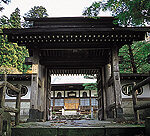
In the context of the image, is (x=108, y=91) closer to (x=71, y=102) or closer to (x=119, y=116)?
(x=119, y=116)

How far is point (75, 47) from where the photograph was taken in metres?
9.86

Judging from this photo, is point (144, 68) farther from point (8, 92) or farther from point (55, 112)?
point (55, 112)

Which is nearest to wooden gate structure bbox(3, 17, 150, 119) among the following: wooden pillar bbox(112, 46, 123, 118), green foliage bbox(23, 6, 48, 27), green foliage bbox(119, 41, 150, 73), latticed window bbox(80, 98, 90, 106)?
wooden pillar bbox(112, 46, 123, 118)

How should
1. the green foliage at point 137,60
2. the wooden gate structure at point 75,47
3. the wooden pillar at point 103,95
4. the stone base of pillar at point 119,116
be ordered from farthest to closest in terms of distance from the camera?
the green foliage at point 137,60
the wooden pillar at point 103,95
the wooden gate structure at point 75,47
the stone base of pillar at point 119,116

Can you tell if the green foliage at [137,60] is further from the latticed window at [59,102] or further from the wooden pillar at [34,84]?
the latticed window at [59,102]

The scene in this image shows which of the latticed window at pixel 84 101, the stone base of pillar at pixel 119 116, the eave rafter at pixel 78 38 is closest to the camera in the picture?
the stone base of pillar at pixel 119 116

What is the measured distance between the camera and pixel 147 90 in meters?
12.6

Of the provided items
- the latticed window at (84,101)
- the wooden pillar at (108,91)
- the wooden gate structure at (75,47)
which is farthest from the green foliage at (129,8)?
the latticed window at (84,101)

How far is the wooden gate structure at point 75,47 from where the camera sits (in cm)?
872

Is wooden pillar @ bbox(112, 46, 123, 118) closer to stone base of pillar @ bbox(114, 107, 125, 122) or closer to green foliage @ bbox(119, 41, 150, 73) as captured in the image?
stone base of pillar @ bbox(114, 107, 125, 122)

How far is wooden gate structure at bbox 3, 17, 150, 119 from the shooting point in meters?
8.72

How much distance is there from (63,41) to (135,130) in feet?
20.9

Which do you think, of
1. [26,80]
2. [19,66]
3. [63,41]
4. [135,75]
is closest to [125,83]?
[135,75]

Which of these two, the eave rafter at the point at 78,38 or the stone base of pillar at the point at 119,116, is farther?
the eave rafter at the point at 78,38
